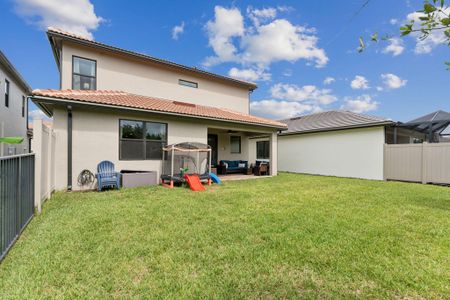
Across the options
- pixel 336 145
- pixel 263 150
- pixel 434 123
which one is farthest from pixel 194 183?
pixel 434 123

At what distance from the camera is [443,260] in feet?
10.5

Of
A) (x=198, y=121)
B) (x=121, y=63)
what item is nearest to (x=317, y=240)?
(x=198, y=121)

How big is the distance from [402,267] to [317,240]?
1.15 m

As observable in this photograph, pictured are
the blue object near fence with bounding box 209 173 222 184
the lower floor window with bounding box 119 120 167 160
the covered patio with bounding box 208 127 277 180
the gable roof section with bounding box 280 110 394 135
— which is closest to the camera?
the lower floor window with bounding box 119 120 167 160

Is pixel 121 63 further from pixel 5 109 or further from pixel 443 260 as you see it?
pixel 443 260

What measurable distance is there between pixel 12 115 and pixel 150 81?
992 centimetres

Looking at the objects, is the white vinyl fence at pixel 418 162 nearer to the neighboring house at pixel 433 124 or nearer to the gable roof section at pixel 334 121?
the neighboring house at pixel 433 124

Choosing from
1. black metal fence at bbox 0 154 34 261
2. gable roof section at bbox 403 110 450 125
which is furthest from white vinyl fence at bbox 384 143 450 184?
black metal fence at bbox 0 154 34 261

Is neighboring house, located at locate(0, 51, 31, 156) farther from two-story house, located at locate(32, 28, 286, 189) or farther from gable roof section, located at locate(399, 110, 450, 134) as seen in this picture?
gable roof section, located at locate(399, 110, 450, 134)

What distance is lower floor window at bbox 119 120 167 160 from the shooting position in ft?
30.4

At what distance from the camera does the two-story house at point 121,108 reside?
815 cm

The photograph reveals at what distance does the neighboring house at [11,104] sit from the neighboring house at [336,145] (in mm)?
17361

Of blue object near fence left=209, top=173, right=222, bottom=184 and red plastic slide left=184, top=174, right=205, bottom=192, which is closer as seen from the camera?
red plastic slide left=184, top=174, right=205, bottom=192

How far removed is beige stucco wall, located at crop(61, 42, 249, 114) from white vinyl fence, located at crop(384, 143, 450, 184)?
931 cm
